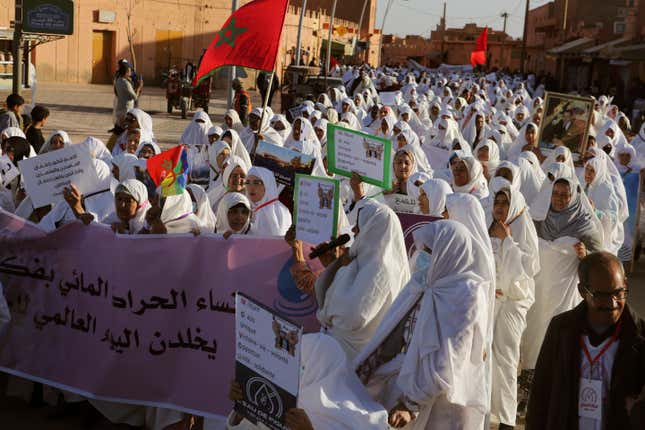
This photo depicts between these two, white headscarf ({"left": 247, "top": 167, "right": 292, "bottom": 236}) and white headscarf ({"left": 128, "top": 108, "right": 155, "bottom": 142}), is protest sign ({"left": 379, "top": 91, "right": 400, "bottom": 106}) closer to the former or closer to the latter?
white headscarf ({"left": 128, "top": 108, "right": 155, "bottom": 142})

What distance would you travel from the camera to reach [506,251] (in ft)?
21.1

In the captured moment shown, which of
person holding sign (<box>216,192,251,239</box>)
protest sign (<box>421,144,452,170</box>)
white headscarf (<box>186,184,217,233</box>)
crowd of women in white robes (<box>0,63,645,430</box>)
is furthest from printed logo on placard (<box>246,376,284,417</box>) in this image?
protest sign (<box>421,144,452,170</box>)

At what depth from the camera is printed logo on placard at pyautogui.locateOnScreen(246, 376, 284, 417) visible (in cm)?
353

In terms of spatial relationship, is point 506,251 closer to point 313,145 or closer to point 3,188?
point 3,188

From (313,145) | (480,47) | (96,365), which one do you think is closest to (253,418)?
(96,365)

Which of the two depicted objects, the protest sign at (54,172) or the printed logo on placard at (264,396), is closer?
the printed logo on placard at (264,396)

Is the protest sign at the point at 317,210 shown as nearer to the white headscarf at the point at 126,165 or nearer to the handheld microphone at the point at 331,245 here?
the handheld microphone at the point at 331,245

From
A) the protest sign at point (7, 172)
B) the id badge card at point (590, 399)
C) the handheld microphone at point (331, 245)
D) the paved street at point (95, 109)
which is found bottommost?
the paved street at point (95, 109)

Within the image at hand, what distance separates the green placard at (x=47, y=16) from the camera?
14.2 m

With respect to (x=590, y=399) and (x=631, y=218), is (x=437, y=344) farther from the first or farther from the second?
(x=631, y=218)

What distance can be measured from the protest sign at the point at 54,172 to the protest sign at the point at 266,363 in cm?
314

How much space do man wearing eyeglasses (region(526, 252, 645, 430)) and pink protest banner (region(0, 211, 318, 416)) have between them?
194cm

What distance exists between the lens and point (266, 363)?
3523 millimetres

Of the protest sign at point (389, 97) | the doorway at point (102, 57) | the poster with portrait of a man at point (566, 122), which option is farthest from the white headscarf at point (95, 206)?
the doorway at point (102, 57)
